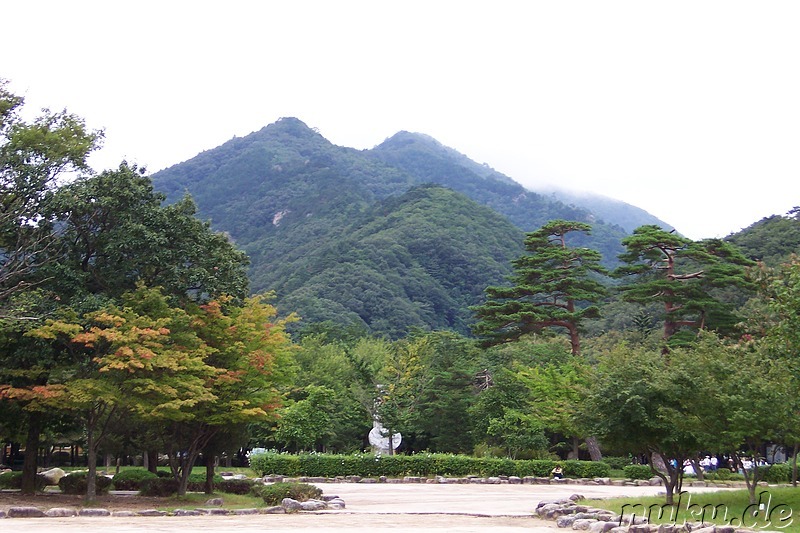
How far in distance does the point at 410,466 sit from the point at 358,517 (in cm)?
1811

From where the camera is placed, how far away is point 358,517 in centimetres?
1873

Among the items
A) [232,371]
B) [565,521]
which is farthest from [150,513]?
[565,521]

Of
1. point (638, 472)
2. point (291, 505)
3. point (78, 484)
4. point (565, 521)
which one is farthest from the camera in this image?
point (638, 472)

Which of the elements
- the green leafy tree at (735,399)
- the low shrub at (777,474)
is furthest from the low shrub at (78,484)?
the low shrub at (777,474)

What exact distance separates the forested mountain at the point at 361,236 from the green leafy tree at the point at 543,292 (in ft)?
64.0

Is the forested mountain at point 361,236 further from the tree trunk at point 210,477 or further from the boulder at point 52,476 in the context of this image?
the tree trunk at point 210,477

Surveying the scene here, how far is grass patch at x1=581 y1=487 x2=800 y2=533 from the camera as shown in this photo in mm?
15117

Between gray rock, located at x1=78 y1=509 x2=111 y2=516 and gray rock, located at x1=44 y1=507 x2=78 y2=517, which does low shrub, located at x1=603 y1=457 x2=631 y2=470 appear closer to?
gray rock, located at x1=78 y1=509 x2=111 y2=516

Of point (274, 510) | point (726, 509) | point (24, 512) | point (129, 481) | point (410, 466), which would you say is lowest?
point (410, 466)

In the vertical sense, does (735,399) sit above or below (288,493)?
above

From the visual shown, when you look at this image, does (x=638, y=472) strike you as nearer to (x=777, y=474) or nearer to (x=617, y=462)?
(x=617, y=462)

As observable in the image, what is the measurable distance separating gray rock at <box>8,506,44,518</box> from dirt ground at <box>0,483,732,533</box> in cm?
61

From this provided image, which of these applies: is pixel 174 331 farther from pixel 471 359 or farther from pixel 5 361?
pixel 471 359

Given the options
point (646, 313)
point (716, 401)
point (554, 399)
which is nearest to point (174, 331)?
point (716, 401)
